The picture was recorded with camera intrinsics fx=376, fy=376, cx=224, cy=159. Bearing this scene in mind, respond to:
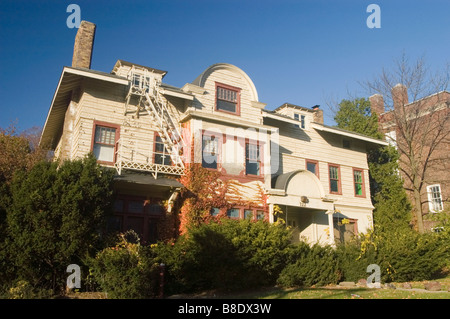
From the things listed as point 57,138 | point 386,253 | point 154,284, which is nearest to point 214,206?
point 154,284

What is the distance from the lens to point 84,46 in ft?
62.1

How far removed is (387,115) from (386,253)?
625 inches

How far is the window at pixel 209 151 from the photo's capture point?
17.9m

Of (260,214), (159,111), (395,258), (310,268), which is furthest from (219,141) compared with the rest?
(395,258)

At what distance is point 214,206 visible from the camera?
17.1 m

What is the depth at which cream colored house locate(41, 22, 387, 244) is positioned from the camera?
53.9ft

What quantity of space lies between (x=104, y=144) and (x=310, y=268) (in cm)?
1021

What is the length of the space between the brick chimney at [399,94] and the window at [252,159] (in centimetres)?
1329

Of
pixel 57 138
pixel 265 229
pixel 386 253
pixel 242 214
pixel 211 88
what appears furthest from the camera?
pixel 57 138

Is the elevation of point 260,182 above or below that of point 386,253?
above

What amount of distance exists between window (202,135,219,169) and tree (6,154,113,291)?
258 inches

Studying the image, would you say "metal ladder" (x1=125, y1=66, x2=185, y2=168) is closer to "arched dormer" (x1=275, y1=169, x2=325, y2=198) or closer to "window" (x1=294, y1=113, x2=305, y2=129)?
"arched dormer" (x1=275, y1=169, x2=325, y2=198)

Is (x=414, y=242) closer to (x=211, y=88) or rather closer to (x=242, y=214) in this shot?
(x=242, y=214)
